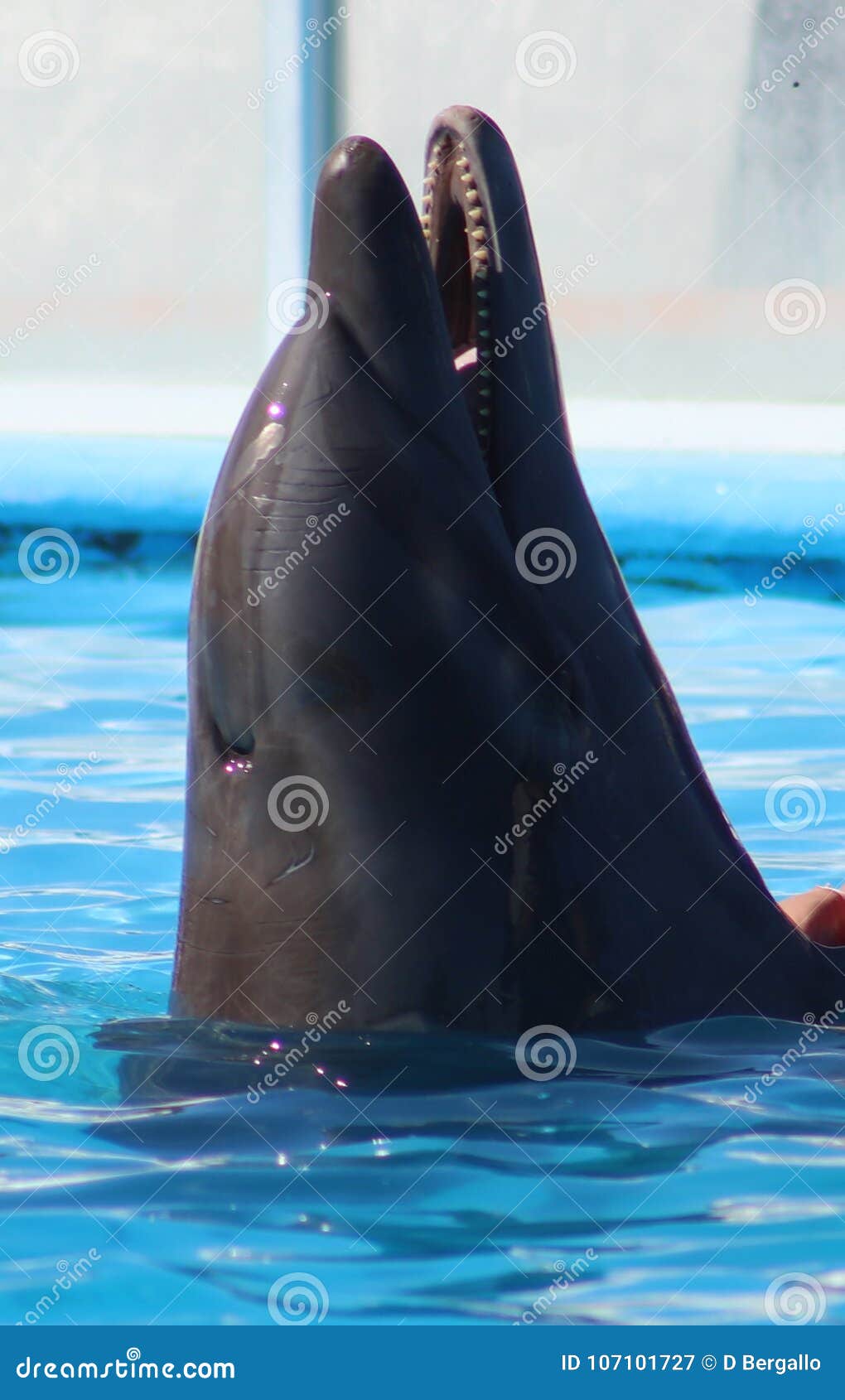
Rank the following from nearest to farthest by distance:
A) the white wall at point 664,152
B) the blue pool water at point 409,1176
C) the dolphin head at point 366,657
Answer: the blue pool water at point 409,1176, the dolphin head at point 366,657, the white wall at point 664,152

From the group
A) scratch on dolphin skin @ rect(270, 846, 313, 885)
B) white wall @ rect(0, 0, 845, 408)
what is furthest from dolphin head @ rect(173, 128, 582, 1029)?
white wall @ rect(0, 0, 845, 408)

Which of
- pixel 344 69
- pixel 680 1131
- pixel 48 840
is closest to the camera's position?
pixel 680 1131

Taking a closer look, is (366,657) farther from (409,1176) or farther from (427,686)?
(409,1176)

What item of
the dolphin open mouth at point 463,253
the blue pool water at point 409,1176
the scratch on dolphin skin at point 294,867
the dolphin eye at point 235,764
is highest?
the dolphin open mouth at point 463,253

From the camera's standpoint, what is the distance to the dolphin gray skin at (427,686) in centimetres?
252

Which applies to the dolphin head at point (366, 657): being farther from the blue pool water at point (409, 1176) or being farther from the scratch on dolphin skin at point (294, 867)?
the blue pool water at point (409, 1176)

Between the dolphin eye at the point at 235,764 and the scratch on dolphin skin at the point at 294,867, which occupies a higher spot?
the dolphin eye at the point at 235,764

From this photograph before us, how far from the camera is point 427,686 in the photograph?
8.32 feet

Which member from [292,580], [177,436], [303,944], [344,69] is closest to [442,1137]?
[303,944]

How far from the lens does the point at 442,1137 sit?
8.60 feet

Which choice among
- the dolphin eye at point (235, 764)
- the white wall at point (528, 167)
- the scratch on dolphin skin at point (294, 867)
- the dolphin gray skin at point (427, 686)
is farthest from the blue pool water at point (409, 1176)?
the white wall at point (528, 167)

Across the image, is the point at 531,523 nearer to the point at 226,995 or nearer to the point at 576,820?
the point at 576,820
